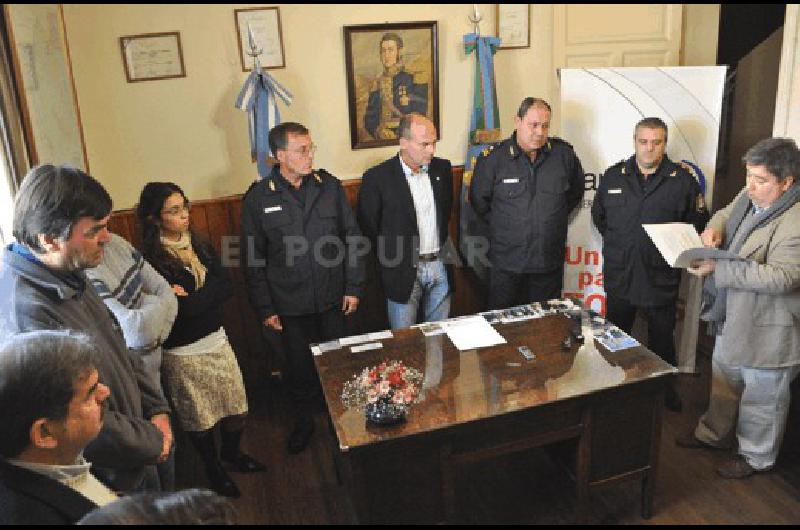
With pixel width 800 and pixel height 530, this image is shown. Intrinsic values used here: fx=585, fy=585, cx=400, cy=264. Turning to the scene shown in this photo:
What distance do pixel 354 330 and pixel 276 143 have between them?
1.49 meters

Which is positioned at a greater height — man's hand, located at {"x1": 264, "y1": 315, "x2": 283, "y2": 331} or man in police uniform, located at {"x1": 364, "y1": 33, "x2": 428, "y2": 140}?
man in police uniform, located at {"x1": 364, "y1": 33, "x2": 428, "y2": 140}

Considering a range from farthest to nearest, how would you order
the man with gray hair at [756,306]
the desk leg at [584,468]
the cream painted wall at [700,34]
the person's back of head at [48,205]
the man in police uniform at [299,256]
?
the cream painted wall at [700,34] < the man in police uniform at [299,256] < the man with gray hair at [756,306] < the desk leg at [584,468] < the person's back of head at [48,205]

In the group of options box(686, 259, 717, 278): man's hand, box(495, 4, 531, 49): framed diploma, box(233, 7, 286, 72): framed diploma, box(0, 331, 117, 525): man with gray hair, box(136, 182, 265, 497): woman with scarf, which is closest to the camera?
box(0, 331, 117, 525): man with gray hair

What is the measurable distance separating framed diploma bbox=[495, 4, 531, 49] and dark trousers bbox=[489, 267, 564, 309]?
154cm

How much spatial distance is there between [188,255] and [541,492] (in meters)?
1.86

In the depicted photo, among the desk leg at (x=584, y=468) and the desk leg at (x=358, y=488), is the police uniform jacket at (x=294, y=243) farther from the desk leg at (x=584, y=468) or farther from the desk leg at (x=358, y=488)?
the desk leg at (x=584, y=468)

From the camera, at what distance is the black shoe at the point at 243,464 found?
9.44 ft

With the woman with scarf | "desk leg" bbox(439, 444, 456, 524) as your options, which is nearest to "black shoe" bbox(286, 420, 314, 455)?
the woman with scarf

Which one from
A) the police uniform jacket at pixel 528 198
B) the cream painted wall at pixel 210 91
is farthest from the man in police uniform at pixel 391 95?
the police uniform jacket at pixel 528 198

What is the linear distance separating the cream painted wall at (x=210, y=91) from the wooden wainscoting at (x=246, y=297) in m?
0.17

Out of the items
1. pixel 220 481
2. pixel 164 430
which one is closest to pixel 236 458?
pixel 220 481

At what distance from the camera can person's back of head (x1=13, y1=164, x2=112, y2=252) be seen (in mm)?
1477

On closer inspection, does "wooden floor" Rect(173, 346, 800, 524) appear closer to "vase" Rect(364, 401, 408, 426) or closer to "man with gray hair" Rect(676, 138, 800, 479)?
"man with gray hair" Rect(676, 138, 800, 479)

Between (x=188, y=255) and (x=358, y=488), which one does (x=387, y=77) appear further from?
(x=358, y=488)
